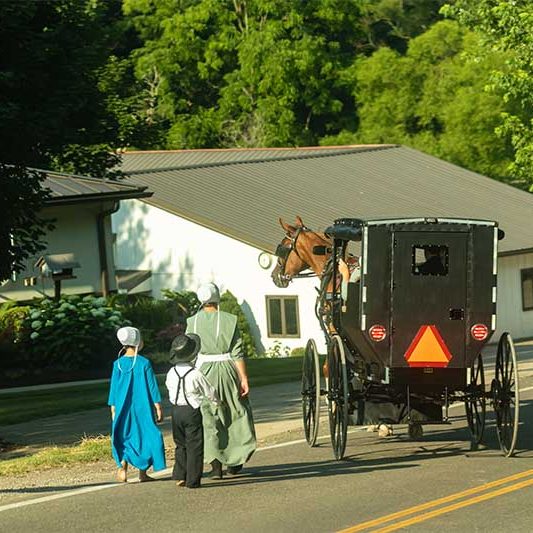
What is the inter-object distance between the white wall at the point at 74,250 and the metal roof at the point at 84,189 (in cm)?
52

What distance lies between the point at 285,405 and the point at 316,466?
20.2 ft

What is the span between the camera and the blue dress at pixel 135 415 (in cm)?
1290

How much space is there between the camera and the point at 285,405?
19828mm

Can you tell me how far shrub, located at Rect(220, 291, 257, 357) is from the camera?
44.1m

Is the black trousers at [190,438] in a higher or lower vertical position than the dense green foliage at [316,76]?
lower

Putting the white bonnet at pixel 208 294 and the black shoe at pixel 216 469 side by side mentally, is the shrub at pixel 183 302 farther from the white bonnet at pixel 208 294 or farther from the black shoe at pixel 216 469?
the white bonnet at pixel 208 294

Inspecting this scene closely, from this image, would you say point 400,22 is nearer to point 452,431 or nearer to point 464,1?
point 464,1

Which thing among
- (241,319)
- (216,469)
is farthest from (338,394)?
(241,319)

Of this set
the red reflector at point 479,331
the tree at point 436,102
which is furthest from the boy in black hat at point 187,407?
the tree at point 436,102

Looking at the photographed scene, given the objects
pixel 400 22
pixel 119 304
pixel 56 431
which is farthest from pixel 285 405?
pixel 400 22

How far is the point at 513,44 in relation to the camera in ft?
104

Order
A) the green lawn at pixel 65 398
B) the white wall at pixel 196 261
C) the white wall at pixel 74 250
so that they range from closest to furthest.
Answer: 1. the green lawn at pixel 65 398
2. the white wall at pixel 74 250
3. the white wall at pixel 196 261

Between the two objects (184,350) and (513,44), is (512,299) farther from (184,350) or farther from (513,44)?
(184,350)

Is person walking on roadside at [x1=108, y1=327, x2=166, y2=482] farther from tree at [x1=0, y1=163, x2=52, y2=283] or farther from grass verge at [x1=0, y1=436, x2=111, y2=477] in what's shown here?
tree at [x1=0, y1=163, x2=52, y2=283]
